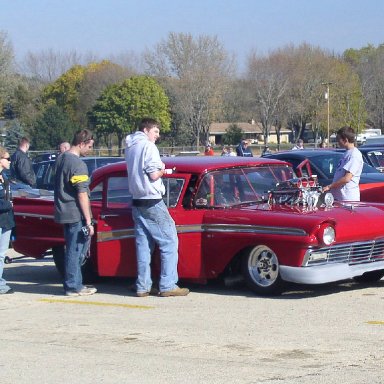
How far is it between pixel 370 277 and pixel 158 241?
2.52 m

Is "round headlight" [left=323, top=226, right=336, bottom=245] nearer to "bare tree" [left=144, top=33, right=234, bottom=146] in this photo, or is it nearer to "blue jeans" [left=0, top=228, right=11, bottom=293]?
"blue jeans" [left=0, top=228, right=11, bottom=293]

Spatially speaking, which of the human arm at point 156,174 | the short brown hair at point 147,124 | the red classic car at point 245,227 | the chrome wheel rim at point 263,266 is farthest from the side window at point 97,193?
the chrome wheel rim at point 263,266

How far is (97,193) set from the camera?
10516 mm

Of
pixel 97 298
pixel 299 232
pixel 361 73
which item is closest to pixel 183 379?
pixel 299 232

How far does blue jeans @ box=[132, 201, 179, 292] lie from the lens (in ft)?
31.1

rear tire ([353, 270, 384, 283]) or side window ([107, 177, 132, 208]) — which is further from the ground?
side window ([107, 177, 132, 208])

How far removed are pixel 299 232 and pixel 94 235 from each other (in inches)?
97.9

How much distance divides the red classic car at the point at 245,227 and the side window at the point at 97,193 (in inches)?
0.5

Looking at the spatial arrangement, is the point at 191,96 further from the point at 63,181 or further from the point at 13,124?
the point at 63,181

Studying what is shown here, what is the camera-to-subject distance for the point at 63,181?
976 centimetres

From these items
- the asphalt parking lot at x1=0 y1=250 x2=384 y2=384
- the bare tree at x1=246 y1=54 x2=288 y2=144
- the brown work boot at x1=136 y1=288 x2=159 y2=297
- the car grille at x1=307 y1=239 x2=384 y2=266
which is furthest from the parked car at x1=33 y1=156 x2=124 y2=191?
the bare tree at x1=246 y1=54 x2=288 y2=144

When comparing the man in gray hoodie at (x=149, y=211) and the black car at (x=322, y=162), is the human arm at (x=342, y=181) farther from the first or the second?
the black car at (x=322, y=162)

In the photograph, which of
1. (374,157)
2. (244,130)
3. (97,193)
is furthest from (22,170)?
(244,130)

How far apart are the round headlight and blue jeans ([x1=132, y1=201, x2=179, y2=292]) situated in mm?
1612
